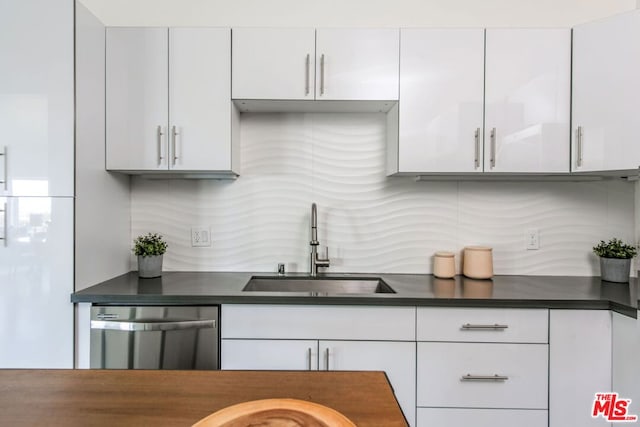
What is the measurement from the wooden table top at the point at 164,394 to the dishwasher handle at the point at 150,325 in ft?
2.37

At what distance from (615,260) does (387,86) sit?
1.53 meters

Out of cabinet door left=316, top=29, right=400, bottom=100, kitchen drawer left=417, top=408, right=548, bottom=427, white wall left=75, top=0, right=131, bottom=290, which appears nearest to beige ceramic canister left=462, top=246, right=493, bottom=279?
kitchen drawer left=417, top=408, right=548, bottom=427

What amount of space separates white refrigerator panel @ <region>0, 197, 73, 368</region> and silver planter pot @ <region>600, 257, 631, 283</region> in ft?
8.74

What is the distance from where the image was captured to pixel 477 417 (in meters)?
1.56

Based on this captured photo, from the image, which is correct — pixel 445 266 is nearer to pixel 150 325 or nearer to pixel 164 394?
pixel 150 325

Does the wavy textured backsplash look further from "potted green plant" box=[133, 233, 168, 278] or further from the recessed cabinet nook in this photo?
the recessed cabinet nook

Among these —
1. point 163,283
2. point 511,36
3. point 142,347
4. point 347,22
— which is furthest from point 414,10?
point 142,347

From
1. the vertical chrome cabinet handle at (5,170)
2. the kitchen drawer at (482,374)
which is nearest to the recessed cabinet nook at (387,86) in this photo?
the vertical chrome cabinet handle at (5,170)

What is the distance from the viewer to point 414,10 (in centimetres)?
216

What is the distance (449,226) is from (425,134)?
626 mm

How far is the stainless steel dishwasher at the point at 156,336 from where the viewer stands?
157 centimetres

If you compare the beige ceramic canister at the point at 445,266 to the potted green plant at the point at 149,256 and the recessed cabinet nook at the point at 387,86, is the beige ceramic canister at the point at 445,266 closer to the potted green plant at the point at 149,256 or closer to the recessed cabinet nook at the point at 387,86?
the recessed cabinet nook at the point at 387,86

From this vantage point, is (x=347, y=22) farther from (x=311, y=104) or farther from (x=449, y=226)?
(x=449, y=226)

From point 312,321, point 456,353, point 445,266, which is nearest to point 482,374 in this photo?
point 456,353
